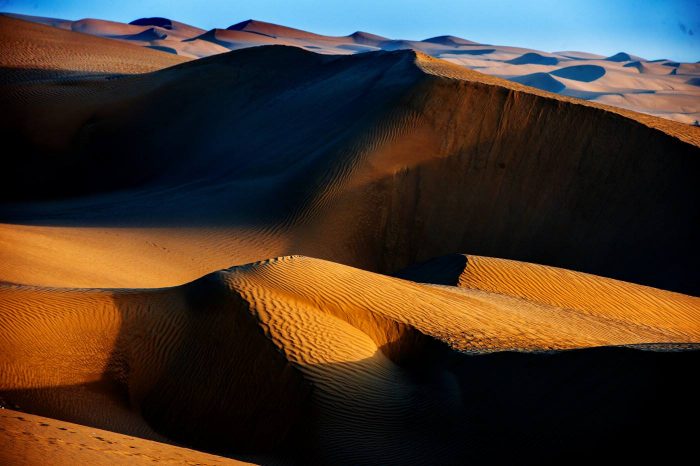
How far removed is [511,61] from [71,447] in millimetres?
87113

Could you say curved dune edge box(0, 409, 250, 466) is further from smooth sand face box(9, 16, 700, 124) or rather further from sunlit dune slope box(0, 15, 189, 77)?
smooth sand face box(9, 16, 700, 124)

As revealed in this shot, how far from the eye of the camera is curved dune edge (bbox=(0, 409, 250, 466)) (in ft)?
10.1

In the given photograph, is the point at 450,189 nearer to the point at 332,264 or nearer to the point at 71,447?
the point at 332,264

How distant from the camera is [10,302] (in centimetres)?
578

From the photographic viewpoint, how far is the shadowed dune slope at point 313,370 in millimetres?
4738

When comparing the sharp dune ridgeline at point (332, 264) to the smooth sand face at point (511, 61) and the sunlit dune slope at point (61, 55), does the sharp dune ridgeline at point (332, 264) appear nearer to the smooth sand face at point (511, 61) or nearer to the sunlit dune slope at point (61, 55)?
the sunlit dune slope at point (61, 55)

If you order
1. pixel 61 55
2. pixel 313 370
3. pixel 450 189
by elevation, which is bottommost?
pixel 313 370

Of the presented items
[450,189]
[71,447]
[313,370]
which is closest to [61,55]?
[450,189]

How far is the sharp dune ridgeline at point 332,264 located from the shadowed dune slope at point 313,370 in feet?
0.06

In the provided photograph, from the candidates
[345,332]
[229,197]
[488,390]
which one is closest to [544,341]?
[488,390]

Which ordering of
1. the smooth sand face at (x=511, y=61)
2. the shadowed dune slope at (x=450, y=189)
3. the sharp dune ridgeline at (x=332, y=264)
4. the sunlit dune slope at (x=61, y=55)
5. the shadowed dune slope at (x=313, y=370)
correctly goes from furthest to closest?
the smooth sand face at (x=511, y=61)
the sunlit dune slope at (x=61, y=55)
the shadowed dune slope at (x=450, y=189)
the sharp dune ridgeline at (x=332, y=264)
the shadowed dune slope at (x=313, y=370)

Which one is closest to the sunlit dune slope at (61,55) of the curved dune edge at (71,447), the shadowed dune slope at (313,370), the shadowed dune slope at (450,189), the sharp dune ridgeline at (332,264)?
the sharp dune ridgeline at (332,264)

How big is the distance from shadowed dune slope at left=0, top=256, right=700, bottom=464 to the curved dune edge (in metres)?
1.21

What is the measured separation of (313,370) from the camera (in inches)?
205
